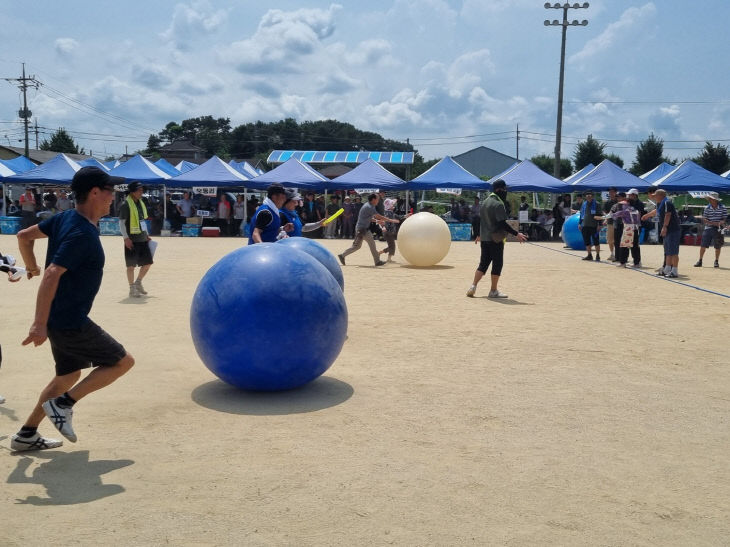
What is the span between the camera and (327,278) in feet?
20.2

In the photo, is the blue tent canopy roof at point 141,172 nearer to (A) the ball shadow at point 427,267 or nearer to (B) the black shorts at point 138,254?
(A) the ball shadow at point 427,267

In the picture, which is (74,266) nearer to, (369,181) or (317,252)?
(317,252)

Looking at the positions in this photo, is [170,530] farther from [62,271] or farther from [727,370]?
[727,370]

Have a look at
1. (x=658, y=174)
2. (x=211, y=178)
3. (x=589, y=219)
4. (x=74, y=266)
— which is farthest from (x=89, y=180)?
(x=658, y=174)

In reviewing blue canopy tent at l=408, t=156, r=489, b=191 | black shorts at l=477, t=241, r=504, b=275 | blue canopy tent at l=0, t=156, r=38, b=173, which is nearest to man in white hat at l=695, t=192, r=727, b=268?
black shorts at l=477, t=241, r=504, b=275

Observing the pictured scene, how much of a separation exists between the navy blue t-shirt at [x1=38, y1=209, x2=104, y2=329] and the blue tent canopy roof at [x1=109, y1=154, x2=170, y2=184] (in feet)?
87.0

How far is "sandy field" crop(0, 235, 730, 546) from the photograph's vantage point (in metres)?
3.63

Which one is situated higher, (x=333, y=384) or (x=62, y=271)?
(x=62, y=271)

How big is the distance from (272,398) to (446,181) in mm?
24770

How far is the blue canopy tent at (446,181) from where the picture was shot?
2970 cm

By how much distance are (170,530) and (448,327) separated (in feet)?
20.0

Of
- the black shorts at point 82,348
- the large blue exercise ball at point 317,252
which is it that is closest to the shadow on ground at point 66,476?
the black shorts at point 82,348

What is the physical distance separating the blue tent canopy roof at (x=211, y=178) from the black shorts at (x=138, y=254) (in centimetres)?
1866

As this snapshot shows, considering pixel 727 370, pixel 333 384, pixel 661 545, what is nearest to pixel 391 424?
pixel 333 384
